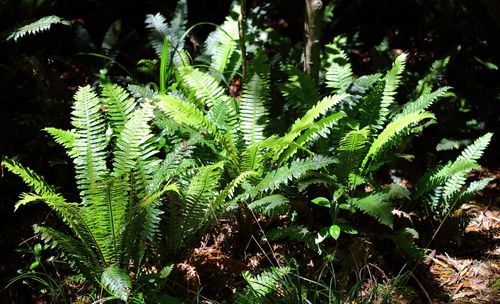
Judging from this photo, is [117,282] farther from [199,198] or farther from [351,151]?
[351,151]

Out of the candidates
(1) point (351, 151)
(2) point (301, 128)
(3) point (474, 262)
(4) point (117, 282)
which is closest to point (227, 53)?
(2) point (301, 128)

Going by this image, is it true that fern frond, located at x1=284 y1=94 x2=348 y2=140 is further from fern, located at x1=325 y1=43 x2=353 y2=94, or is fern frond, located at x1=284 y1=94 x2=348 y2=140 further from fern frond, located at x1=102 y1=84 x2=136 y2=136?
fern frond, located at x1=102 y1=84 x2=136 y2=136

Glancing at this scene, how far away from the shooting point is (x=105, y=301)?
2.96m

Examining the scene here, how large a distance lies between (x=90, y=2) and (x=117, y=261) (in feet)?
9.91

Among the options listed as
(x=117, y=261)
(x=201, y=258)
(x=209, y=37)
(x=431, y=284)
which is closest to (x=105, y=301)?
(x=117, y=261)

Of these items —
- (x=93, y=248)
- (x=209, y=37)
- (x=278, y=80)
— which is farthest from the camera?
(x=209, y=37)

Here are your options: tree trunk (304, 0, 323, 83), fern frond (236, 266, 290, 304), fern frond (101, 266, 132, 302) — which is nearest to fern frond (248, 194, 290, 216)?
fern frond (236, 266, 290, 304)

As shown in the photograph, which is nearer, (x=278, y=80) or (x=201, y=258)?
(x=201, y=258)

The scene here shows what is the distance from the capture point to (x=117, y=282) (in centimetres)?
268

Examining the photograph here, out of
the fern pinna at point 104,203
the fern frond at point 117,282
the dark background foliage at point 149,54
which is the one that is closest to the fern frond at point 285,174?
the fern pinna at point 104,203

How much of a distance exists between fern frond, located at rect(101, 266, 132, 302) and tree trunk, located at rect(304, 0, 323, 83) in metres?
2.10

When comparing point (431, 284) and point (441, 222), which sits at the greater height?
point (441, 222)

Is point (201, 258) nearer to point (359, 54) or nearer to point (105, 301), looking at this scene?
point (105, 301)

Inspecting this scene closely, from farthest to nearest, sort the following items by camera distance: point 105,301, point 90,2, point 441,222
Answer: point 90,2 < point 441,222 < point 105,301
